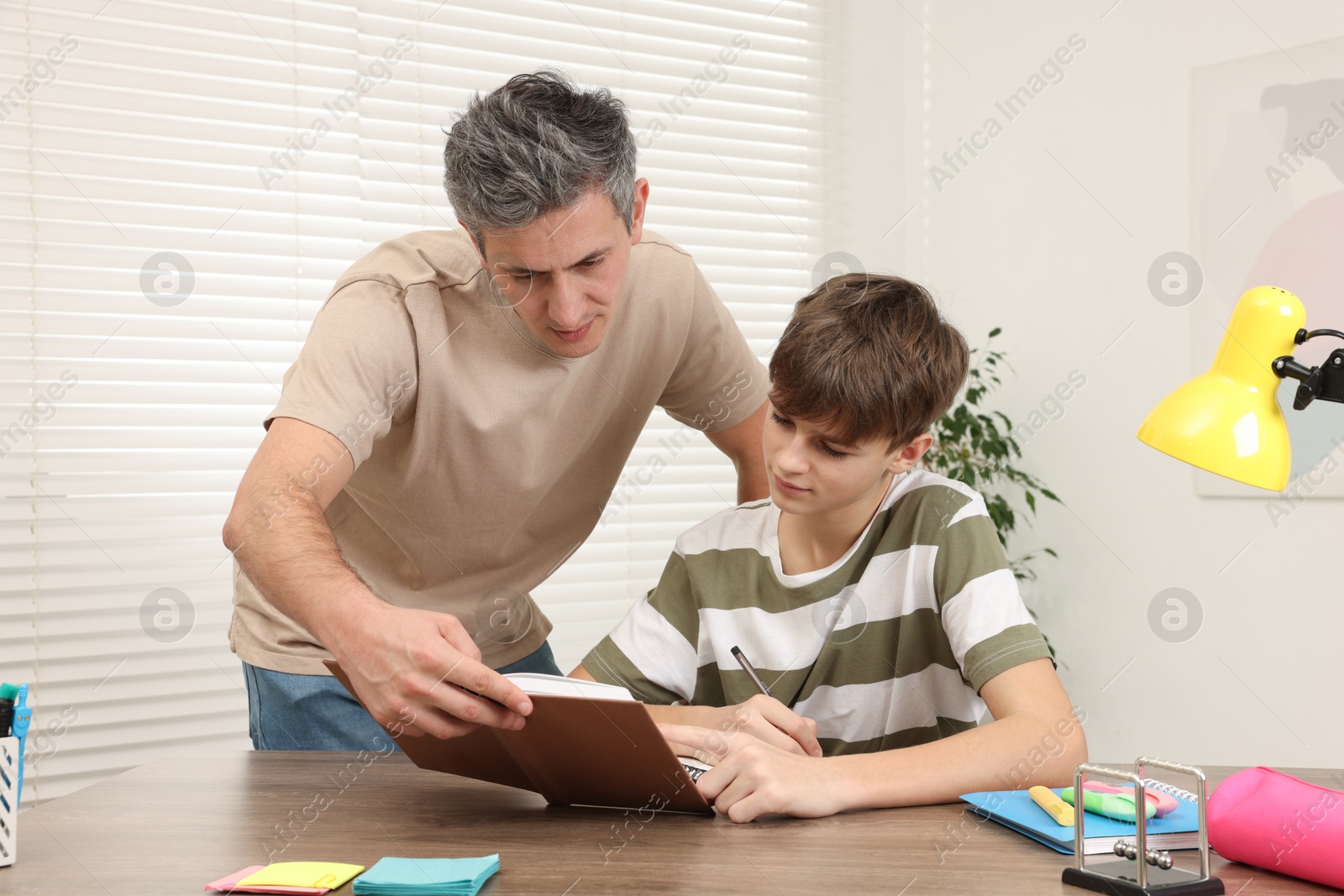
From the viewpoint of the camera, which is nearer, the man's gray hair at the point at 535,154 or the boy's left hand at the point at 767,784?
the boy's left hand at the point at 767,784

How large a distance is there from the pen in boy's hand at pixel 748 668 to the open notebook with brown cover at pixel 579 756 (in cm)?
25

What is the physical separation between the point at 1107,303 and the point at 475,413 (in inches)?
79.0

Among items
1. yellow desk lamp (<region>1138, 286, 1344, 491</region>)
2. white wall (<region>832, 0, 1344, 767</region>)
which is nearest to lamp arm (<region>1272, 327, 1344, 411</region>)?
yellow desk lamp (<region>1138, 286, 1344, 491</region>)

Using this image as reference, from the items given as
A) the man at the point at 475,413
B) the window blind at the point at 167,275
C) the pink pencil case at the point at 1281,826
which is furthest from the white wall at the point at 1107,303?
the pink pencil case at the point at 1281,826

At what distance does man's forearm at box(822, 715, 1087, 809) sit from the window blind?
1.85m

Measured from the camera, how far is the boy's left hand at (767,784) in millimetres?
995

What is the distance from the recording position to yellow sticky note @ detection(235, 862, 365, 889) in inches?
A: 32.9

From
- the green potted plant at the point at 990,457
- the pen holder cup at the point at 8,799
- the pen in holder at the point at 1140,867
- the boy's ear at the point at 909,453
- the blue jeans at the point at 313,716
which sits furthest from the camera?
the green potted plant at the point at 990,457

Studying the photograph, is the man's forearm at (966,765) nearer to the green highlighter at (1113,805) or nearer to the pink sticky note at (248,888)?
the green highlighter at (1113,805)

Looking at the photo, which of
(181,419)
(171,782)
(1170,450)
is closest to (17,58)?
(181,419)

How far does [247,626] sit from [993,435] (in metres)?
2.02

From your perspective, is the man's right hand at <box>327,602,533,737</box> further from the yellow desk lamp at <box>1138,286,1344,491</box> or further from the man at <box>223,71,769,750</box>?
the yellow desk lamp at <box>1138,286,1344,491</box>

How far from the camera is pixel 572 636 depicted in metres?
A: 2.91

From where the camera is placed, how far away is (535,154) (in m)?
1.32
